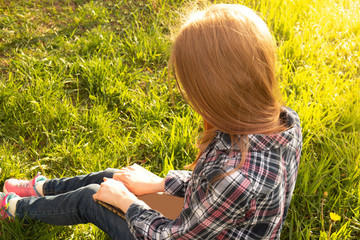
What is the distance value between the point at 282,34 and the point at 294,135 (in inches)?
87.3

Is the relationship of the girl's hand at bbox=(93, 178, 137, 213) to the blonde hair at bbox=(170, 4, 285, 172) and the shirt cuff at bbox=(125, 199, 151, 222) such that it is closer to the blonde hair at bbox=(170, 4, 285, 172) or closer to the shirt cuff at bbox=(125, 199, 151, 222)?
the shirt cuff at bbox=(125, 199, 151, 222)

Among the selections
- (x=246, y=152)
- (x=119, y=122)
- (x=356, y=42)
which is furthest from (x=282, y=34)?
(x=246, y=152)

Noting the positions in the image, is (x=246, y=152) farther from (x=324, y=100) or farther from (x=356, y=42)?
(x=356, y=42)

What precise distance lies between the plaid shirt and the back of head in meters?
0.08

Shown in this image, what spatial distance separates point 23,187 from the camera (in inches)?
84.3

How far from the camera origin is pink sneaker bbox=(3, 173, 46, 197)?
213cm

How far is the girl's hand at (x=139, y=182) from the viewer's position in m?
1.85

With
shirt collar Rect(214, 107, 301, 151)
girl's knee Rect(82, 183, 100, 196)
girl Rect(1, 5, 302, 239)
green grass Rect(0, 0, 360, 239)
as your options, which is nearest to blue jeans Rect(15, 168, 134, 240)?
girl's knee Rect(82, 183, 100, 196)

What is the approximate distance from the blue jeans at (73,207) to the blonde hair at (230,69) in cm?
65

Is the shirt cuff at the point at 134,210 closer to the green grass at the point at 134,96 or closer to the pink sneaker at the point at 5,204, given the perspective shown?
the green grass at the point at 134,96

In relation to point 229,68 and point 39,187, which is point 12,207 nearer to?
point 39,187

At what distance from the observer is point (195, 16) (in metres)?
1.38

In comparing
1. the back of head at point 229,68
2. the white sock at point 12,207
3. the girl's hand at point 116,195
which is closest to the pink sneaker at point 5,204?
the white sock at point 12,207

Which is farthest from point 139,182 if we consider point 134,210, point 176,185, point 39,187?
point 39,187
